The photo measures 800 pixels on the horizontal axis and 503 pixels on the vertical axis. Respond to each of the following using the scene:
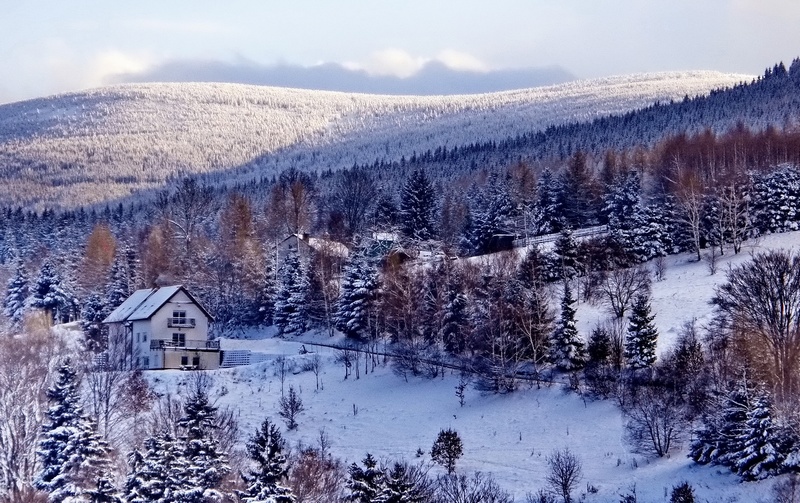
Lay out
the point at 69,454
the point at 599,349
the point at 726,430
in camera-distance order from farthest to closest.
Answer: the point at 599,349
the point at 726,430
the point at 69,454

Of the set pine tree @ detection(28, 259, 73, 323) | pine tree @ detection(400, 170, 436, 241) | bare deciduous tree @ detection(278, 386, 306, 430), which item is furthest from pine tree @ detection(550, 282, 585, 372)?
pine tree @ detection(28, 259, 73, 323)

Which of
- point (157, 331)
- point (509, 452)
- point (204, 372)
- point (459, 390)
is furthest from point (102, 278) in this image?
point (509, 452)

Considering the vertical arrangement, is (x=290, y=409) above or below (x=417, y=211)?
below

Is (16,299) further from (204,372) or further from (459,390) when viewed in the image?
(459,390)

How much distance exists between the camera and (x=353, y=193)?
103438 millimetres

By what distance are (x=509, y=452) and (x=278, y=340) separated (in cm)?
2735

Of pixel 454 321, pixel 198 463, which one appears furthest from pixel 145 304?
pixel 198 463

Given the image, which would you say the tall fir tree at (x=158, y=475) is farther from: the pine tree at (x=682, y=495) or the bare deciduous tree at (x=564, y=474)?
the pine tree at (x=682, y=495)

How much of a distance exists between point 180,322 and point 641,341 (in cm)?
3238

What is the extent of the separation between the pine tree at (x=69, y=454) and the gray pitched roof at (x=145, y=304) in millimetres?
29805

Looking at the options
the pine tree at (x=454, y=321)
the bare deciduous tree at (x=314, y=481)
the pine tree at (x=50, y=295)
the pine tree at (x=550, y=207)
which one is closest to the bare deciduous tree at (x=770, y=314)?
the pine tree at (x=454, y=321)

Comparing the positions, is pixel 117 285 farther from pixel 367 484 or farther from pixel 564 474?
pixel 367 484

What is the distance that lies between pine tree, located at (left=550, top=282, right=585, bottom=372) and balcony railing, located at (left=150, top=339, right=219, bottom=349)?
2498cm

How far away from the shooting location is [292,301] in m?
73.5
